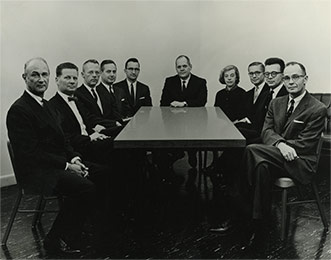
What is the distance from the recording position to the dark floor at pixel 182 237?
7.31 ft

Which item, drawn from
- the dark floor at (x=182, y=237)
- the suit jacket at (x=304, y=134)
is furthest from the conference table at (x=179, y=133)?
the dark floor at (x=182, y=237)

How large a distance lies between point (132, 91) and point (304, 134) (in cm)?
200

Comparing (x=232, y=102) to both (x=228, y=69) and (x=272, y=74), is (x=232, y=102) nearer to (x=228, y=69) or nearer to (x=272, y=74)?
(x=228, y=69)

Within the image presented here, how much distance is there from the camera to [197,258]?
218 cm

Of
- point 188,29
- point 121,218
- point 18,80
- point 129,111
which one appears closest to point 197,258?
point 121,218

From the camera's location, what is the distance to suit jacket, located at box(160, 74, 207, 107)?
4.16 metres

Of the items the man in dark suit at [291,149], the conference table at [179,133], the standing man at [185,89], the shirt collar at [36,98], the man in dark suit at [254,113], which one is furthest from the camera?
the standing man at [185,89]

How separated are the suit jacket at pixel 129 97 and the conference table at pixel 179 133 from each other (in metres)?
0.68

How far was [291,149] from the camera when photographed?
242 cm

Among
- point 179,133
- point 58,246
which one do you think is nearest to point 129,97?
point 179,133

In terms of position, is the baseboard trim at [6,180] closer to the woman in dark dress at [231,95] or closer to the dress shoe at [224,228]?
the dress shoe at [224,228]

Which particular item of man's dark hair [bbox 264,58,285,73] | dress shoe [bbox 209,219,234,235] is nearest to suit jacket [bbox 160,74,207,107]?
man's dark hair [bbox 264,58,285,73]

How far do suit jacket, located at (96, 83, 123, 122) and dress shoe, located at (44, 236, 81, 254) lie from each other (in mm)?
1494

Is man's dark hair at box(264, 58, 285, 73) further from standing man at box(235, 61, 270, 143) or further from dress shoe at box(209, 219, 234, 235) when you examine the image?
dress shoe at box(209, 219, 234, 235)
